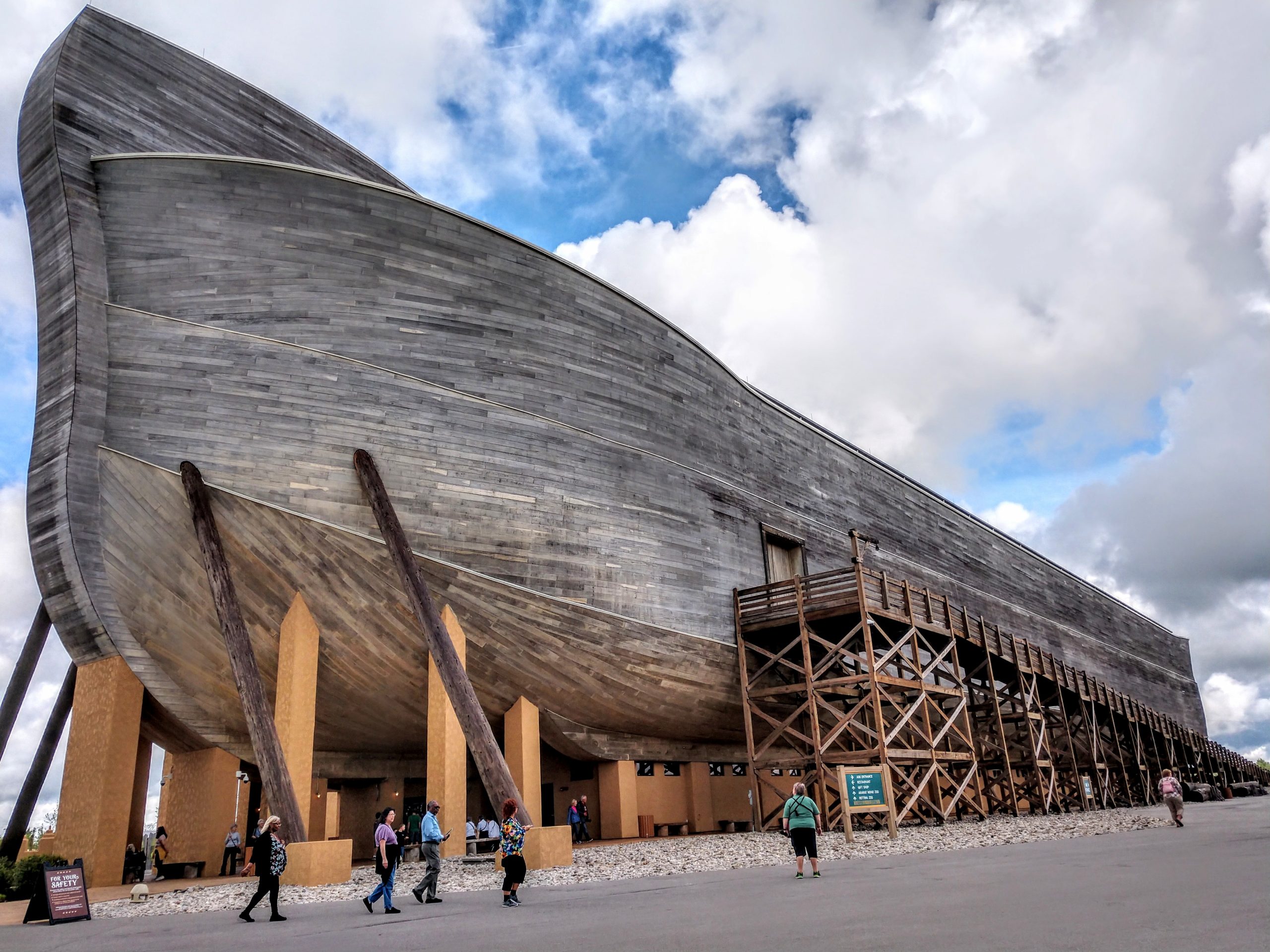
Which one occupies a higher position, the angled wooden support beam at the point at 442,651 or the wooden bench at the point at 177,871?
the angled wooden support beam at the point at 442,651

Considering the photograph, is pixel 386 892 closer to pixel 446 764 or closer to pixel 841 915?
pixel 841 915

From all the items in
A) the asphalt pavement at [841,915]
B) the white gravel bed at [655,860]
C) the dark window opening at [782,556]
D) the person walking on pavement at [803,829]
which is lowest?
the white gravel bed at [655,860]

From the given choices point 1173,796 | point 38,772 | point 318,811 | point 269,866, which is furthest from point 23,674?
point 1173,796

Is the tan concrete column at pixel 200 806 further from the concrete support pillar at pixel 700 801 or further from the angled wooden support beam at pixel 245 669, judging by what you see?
the concrete support pillar at pixel 700 801

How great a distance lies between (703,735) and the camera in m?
21.4

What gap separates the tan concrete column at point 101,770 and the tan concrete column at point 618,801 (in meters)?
9.43

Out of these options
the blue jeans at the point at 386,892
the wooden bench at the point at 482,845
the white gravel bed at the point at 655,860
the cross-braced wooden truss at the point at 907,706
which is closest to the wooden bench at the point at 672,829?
the cross-braced wooden truss at the point at 907,706

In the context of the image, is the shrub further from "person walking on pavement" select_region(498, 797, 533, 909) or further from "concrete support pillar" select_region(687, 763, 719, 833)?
"concrete support pillar" select_region(687, 763, 719, 833)

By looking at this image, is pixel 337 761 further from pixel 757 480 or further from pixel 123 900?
pixel 757 480

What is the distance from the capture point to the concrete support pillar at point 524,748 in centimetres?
1644

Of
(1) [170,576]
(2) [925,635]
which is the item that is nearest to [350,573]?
(1) [170,576]

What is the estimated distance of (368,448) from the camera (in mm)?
14352

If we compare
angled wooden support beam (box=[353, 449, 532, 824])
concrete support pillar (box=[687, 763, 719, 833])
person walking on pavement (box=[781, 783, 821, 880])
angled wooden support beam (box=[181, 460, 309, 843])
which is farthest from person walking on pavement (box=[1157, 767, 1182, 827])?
angled wooden support beam (box=[181, 460, 309, 843])

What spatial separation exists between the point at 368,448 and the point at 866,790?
377 inches
